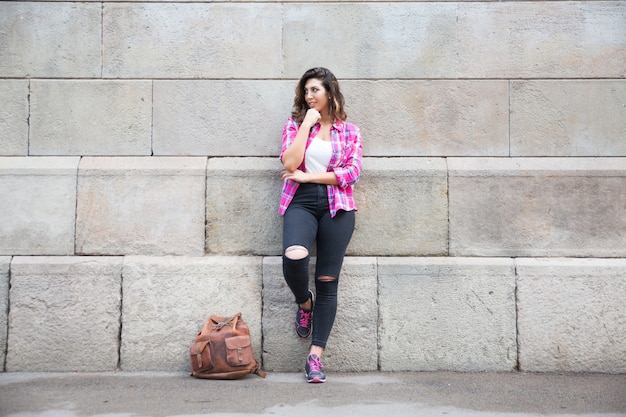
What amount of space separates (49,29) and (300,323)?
3209 millimetres

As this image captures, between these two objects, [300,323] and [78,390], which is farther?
[300,323]

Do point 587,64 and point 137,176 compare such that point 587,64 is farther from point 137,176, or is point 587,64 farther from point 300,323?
point 137,176

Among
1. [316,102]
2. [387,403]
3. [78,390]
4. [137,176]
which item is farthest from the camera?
[137,176]

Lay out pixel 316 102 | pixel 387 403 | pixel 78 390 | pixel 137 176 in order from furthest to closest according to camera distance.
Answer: pixel 137 176
pixel 316 102
pixel 78 390
pixel 387 403

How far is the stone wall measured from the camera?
5.18 meters

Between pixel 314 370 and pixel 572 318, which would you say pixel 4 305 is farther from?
pixel 572 318

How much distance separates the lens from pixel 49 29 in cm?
545

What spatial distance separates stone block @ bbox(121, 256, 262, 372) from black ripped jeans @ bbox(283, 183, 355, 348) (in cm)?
49

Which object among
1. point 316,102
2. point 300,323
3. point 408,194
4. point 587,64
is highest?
point 587,64

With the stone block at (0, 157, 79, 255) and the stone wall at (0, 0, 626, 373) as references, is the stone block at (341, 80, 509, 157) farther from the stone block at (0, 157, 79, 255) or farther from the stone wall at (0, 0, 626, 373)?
the stone block at (0, 157, 79, 255)

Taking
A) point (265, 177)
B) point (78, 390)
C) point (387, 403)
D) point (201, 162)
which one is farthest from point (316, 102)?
point (78, 390)

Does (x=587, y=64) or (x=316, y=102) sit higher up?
(x=587, y=64)

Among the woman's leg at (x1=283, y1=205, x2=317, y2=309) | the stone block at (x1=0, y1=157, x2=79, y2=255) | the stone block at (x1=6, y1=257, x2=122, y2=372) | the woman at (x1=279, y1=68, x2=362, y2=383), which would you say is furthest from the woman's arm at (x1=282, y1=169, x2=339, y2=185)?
the stone block at (x1=0, y1=157, x2=79, y2=255)

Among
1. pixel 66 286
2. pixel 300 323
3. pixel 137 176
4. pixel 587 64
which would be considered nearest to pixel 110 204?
pixel 137 176
